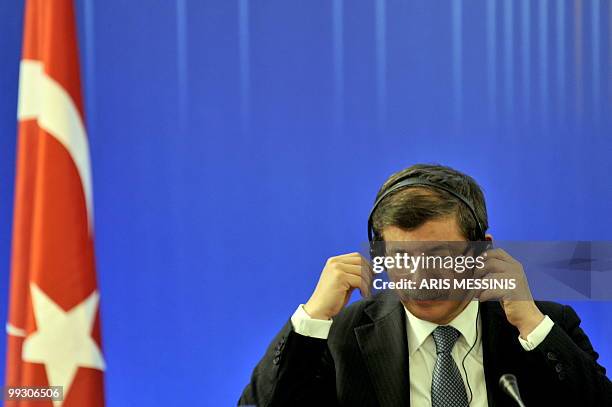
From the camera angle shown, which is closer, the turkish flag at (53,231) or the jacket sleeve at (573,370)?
the jacket sleeve at (573,370)

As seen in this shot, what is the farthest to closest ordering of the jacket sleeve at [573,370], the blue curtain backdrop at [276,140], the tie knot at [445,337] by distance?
the blue curtain backdrop at [276,140] < the tie knot at [445,337] < the jacket sleeve at [573,370]

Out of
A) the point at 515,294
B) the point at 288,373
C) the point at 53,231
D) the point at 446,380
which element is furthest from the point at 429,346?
the point at 53,231

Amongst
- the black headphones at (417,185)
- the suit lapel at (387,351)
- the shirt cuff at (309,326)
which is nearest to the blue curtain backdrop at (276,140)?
the suit lapel at (387,351)

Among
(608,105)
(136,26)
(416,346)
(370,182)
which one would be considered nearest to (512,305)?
(416,346)

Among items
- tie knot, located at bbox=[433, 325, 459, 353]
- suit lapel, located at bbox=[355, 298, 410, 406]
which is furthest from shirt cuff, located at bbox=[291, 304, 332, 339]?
tie knot, located at bbox=[433, 325, 459, 353]

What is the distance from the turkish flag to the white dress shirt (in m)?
0.81

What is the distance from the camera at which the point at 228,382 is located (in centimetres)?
282

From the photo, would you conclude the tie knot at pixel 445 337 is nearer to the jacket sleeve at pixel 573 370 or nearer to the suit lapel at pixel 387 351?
the suit lapel at pixel 387 351

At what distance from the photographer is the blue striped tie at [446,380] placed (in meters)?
1.77

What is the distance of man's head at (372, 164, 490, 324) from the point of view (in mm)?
1748

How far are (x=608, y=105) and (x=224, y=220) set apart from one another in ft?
4.80

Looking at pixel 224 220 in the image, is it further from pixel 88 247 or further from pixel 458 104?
pixel 458 104

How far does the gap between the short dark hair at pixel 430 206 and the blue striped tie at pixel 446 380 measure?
269 millimetres

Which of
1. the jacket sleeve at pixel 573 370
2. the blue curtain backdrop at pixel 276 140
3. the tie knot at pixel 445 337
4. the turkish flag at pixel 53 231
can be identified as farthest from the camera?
the blue curtain backdrop at pixel 276 140
